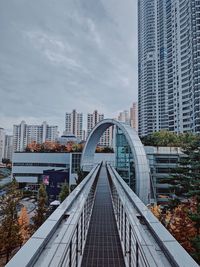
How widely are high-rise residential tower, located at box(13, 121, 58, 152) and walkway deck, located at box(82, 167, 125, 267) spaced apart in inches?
4213

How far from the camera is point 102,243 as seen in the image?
4.80 meters

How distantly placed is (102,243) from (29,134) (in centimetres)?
11632

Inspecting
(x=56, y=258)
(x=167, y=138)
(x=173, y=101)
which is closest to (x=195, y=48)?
(x=173, y=101)

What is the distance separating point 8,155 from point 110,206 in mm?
120947

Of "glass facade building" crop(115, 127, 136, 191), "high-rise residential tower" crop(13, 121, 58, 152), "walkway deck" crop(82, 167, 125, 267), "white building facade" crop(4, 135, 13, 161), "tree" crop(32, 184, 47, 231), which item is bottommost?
"tree" crop(32, 184, 47, 231)

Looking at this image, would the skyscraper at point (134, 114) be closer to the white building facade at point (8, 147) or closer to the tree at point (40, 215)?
the white building facade at point (8, 147)

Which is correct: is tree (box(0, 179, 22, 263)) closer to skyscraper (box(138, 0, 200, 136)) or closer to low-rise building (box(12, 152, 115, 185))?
low-rise building (box(12, 152, 115, 185))

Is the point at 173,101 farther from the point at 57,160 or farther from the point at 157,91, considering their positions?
the point at 57,160

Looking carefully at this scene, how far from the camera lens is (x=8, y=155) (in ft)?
388

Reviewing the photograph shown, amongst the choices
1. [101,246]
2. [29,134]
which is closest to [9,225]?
[101,246]

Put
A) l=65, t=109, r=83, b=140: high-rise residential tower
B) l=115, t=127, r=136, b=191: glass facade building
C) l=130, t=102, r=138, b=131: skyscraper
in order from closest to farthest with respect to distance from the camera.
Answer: l=115, t=127, r=136, b=191: glass facade building, l=65, t=109, r=83, b=140: high-rise residential tower, l=130, t=102, r=138, b=131: skyscraper

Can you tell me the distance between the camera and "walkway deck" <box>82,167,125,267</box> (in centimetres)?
395

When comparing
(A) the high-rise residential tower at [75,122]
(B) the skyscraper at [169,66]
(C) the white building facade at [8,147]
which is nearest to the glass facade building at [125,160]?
(B) the skyscraper at [169,66]

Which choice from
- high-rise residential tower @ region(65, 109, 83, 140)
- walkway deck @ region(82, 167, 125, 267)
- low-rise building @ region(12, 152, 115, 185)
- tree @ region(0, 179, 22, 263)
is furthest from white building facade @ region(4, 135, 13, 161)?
walkway deck @ region(82, 167, 125, 267)
